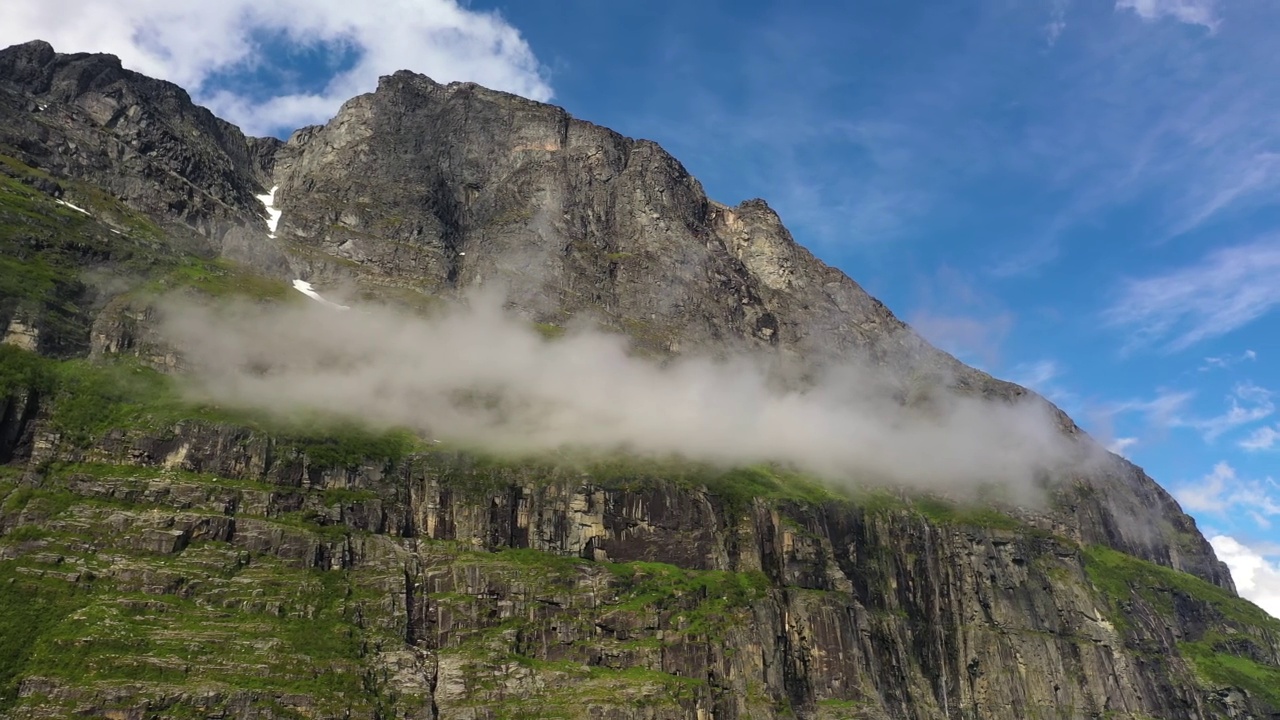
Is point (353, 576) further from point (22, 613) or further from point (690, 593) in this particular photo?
point (690, 593)

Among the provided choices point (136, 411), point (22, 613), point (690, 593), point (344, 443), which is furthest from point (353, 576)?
point (690, 593)

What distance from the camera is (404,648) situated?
142 meters

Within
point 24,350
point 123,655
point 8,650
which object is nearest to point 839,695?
point 123,655

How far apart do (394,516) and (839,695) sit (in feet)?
292

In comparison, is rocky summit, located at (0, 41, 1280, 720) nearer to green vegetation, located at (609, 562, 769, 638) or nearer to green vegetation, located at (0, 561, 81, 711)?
green vegetation, located at (0, 561, 81, 711)

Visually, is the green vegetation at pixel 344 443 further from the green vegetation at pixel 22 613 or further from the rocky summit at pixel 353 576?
the green vegetation at pixel 22 613

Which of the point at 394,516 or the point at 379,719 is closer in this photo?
the point at 379,719

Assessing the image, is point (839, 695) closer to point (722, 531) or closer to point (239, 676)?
point (722, 531)

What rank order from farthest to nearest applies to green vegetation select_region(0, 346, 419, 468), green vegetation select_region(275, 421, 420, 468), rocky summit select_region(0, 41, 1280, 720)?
green vegetation select_region(275, 421, 420, 468) → green vegetation select_region(0, 346, 419, 468) → rocky summit select_region(0, 41, 1280, 720)

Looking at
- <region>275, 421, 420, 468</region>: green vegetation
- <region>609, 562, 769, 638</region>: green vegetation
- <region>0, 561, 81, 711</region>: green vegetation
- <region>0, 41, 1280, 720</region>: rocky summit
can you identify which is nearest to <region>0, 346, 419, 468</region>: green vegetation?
<region>275, 421, 420, 468</region>: green vegetation

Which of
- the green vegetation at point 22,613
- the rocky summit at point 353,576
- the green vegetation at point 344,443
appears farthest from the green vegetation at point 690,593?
the green vegetation at point 22,613

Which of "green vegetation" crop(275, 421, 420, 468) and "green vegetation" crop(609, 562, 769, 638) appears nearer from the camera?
"green vegetation" crop(609, 562, 769, 638)

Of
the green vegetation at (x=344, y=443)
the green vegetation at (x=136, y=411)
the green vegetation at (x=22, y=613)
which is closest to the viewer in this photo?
the green vegetation at (x=22, y=613)

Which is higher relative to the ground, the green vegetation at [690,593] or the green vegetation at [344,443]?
the green vegetation at [344,443]
